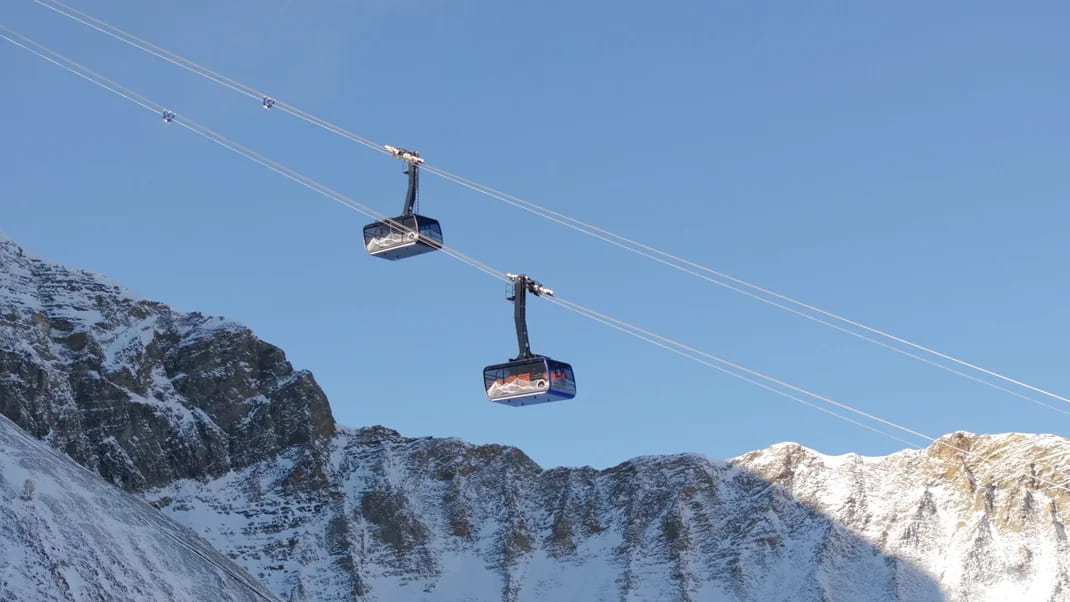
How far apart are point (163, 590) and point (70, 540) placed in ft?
36.5

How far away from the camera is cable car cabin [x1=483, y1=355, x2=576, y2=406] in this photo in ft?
232

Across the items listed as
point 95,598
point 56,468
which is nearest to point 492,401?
point 95,598

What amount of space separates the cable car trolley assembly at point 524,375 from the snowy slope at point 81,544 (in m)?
66.4

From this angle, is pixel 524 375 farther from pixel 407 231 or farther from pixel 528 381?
pixel 407 231

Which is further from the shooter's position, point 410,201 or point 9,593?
point 9,593

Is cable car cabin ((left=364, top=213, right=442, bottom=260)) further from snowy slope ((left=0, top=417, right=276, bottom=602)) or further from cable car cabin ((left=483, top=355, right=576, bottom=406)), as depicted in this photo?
snowy slope ((left=0, top=417, right=276, bottom=602))

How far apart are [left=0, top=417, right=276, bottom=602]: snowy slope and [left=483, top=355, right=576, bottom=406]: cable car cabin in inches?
2610

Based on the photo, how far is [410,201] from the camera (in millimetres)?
72562

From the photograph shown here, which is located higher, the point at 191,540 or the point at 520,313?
the point at 191,540

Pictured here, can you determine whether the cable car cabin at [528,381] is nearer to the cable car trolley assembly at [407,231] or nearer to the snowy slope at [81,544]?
the cable car trolley assembly at [407,231]

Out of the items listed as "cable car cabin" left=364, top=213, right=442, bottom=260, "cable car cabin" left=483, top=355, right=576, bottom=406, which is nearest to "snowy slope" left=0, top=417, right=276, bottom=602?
"cable car cabin" left=364, top=213, right=442, bottom=260

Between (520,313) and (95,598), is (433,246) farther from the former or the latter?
(95,598)

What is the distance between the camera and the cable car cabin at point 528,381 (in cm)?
7075

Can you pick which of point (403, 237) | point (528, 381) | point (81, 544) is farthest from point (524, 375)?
point (81, 544)
